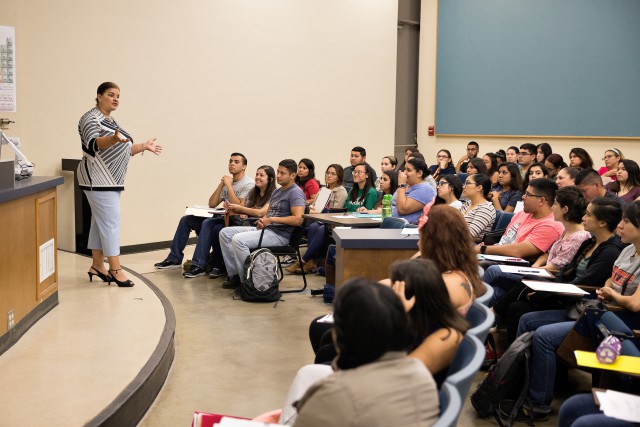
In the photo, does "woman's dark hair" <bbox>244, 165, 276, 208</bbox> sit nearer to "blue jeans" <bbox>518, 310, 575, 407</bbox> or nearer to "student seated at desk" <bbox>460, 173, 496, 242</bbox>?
"student seated at desk" <bbox>460, 173, 496, 242</bbox>

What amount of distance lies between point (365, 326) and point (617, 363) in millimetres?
1406

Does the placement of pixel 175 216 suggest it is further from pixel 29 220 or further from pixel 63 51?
pixel 29 220

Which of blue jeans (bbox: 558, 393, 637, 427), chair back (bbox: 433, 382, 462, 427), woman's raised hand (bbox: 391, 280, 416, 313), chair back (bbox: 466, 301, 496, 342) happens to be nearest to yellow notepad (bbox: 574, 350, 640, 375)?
blue jeans (bbox: 558, 393, 637, 427)

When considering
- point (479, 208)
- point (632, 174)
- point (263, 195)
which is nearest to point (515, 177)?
point (632, 174)

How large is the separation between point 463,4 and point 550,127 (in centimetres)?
252

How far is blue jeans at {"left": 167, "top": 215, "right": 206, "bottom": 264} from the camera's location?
298 inches

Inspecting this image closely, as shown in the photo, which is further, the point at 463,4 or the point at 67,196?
the point at 463,4

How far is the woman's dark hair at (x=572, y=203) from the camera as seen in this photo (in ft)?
14.8

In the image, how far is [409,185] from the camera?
22.6ft

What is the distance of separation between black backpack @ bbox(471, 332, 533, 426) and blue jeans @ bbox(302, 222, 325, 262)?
3537 mm

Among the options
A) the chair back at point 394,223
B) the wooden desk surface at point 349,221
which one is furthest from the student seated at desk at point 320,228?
the chair back at point 394,223

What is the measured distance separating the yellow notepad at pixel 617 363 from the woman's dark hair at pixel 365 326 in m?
1.20

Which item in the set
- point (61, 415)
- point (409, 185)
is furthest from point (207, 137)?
point (61, 415)

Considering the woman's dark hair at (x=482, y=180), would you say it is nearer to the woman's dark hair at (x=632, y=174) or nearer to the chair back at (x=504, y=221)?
the chair back at (x=504, y=221)
